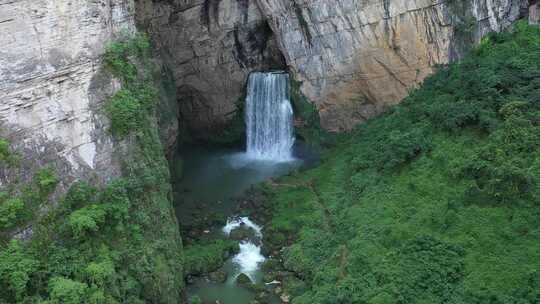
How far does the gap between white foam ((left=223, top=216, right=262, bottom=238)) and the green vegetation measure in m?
0.46

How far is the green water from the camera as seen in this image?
50.2 feet

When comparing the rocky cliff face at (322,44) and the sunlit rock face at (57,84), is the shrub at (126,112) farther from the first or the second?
the rocky cliff face at (322,44)

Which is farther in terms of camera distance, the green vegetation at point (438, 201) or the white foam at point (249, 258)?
the white foam at point (249, 258)

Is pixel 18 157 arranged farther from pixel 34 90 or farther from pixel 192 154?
pixel 192 154

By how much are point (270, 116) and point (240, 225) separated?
654cm

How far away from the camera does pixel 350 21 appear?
2086 centimetres

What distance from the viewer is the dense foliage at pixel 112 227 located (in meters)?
11.1

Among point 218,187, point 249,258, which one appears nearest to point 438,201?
point 249,258

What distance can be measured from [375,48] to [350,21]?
1.36 m

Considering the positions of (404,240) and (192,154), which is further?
(192,154)

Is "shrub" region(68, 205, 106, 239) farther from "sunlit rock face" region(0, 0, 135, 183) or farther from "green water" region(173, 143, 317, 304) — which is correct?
"green water" region(173, 143, 317, 304)

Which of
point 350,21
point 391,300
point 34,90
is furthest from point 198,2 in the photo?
point 391,300

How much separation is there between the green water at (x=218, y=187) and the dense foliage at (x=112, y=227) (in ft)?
5.42

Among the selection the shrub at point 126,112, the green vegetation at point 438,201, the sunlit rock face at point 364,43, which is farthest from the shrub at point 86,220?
the sunlit rock face at point 364,43
